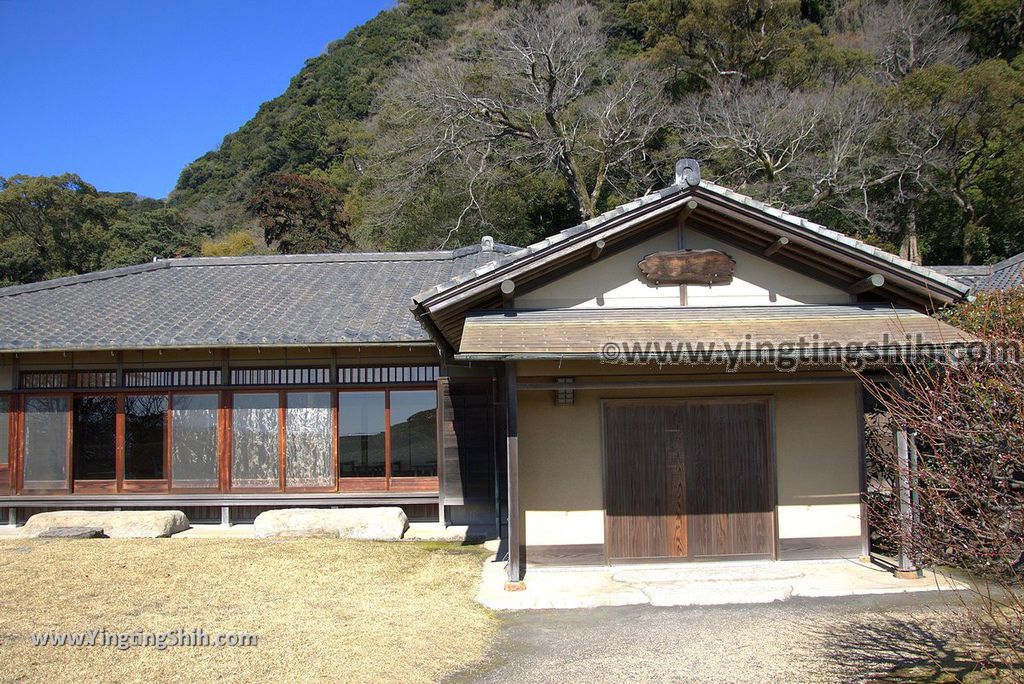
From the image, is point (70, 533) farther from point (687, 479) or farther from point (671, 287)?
point (671, 287)

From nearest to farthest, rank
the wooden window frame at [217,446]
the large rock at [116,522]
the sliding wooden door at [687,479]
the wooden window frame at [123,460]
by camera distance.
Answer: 1. the sliding wooden door at [687,479]
2. the large rock at [116,522]
3. the wooden window frame at [217,446]
4. the wooden window frame at [123,460]

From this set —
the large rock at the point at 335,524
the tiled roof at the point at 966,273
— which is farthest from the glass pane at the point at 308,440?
the tiled roof at the point at 966,273

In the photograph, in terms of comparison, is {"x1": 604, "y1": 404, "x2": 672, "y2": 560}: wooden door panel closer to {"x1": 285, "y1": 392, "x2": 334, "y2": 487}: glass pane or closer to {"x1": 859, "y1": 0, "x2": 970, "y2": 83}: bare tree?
{"x1": 285, "y1": 392, "x2": 334, "y2": 487}: glass pane

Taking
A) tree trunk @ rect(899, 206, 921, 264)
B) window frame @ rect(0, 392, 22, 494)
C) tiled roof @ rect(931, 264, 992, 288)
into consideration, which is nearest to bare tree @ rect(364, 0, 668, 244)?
tree trunk @ rect(899, 206, 921, 264)

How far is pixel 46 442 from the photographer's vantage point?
1311cm

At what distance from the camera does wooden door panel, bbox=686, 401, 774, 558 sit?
9.51 metres

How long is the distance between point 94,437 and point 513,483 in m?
8.75

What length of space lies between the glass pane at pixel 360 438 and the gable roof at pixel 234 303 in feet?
4.07

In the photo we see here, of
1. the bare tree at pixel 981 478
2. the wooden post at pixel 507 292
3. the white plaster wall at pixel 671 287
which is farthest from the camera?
the white plaster wall at pixel 671 287

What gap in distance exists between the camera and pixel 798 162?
29391 mm

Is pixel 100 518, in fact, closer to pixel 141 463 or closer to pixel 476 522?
pixel 141 463

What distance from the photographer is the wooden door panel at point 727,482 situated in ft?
31.2

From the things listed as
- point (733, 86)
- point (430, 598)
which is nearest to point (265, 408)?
point (430, 598)

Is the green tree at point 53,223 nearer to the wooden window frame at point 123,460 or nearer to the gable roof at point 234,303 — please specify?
the gable roof at point 234,303
